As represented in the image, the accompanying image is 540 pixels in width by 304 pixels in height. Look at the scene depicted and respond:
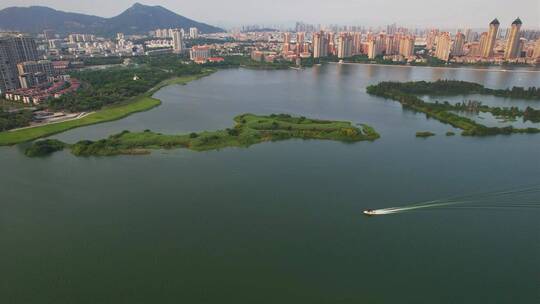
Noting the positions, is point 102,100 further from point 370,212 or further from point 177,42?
point 177,42

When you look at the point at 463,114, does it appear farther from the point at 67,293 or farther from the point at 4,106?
the point at 4,106

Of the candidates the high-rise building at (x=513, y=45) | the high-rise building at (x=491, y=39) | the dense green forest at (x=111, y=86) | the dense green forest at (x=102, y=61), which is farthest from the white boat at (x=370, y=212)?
the high-rise building at (x=491, y=39)

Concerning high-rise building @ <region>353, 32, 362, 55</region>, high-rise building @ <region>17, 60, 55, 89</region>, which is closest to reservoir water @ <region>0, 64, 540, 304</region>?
high-rise building @ <region>17, 60, 55, 89</region>

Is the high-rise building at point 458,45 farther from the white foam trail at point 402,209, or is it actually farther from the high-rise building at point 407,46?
the white foam trail at point 402,209

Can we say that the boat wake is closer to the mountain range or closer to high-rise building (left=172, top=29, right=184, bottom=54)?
high-rise building (left=172, top=29, right=184, bottom=54)

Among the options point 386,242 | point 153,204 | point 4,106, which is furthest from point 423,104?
point 4,106

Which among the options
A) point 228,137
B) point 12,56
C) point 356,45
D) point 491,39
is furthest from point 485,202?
point 491,39
